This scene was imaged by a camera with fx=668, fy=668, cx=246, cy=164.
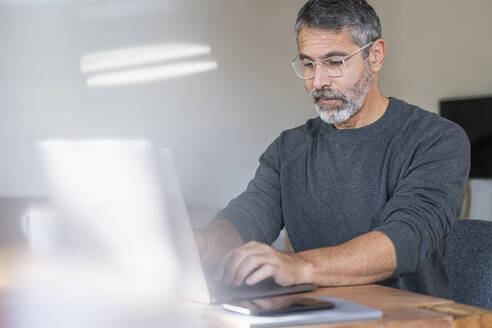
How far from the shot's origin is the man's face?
1.68 m

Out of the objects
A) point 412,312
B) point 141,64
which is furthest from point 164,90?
point 412,312

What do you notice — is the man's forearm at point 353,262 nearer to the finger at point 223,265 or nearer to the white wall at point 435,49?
the finger at point 223,265

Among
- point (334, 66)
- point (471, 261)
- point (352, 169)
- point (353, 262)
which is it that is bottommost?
point (471, 261)

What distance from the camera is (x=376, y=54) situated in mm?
1769

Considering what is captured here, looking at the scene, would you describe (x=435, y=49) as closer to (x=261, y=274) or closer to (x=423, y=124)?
(x=423, y=124)

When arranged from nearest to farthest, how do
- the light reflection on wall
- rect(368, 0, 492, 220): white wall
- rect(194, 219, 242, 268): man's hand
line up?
rect(194, 219, 242, 268): man's hand → the light reflection on wall → rect(368, 0, 492, 220): white wall

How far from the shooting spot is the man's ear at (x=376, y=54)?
68.9 inches

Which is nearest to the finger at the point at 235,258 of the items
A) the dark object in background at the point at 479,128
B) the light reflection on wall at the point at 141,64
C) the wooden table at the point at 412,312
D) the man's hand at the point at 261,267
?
the man's hand at the point at 261,267

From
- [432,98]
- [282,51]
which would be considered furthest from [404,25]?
[282,51]

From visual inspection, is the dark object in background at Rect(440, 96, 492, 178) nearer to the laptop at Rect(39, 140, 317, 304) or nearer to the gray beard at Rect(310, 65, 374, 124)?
the gray beard at Rect(310, 65, 374, 124)

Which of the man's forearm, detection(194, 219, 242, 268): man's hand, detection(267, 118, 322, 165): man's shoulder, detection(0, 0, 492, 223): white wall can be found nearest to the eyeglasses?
detection(267, 118, 322, 165): man's shoulder

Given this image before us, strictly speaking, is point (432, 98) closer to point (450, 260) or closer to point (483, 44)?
point (483, 44)

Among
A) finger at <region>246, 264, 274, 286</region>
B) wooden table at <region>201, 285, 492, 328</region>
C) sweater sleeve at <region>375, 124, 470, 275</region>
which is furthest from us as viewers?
sweater sleeve at <region>375, 124, 470, 275</region>

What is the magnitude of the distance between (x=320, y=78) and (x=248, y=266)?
2.33ft
